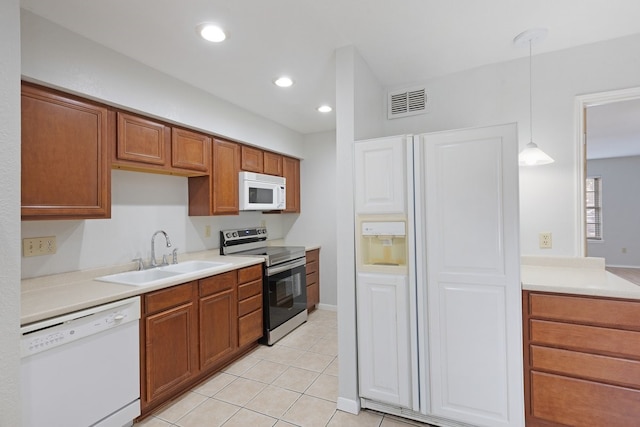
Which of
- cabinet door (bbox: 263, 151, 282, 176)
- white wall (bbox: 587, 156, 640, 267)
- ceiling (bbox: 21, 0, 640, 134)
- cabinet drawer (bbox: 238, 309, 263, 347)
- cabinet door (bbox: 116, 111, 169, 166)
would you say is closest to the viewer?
ceiling (bbox: 21, 0, 640, 134)

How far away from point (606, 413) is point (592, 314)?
501mm

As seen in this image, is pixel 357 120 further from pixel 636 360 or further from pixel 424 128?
pixel 636 360

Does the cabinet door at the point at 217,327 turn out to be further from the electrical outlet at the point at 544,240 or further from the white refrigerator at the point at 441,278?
the electrical outlet at the point at 544,240

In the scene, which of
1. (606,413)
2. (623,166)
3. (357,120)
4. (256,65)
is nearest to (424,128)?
(357,120)

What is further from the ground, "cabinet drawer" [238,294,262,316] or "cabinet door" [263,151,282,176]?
"cabinet door" [263,151,282,176]

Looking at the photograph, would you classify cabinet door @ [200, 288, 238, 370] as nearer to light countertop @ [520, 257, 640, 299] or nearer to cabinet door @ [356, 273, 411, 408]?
cabinet door @ [356, 273, 411, 408]

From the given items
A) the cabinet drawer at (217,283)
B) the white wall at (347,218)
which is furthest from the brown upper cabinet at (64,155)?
the white wall at (347,218)

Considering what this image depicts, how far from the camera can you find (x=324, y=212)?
4195 millimetres

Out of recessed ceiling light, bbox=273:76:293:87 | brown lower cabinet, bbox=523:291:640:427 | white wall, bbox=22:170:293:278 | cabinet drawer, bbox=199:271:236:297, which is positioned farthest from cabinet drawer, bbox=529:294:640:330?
white wall, bbox=22:170:293:278

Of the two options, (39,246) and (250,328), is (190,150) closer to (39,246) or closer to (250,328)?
(39,246)

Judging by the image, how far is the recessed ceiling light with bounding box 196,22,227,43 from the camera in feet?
5.92

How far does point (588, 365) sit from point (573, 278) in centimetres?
49

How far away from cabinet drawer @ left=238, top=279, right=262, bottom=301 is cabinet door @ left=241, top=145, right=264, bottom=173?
122 cm

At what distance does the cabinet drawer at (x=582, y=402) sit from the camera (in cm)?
155
